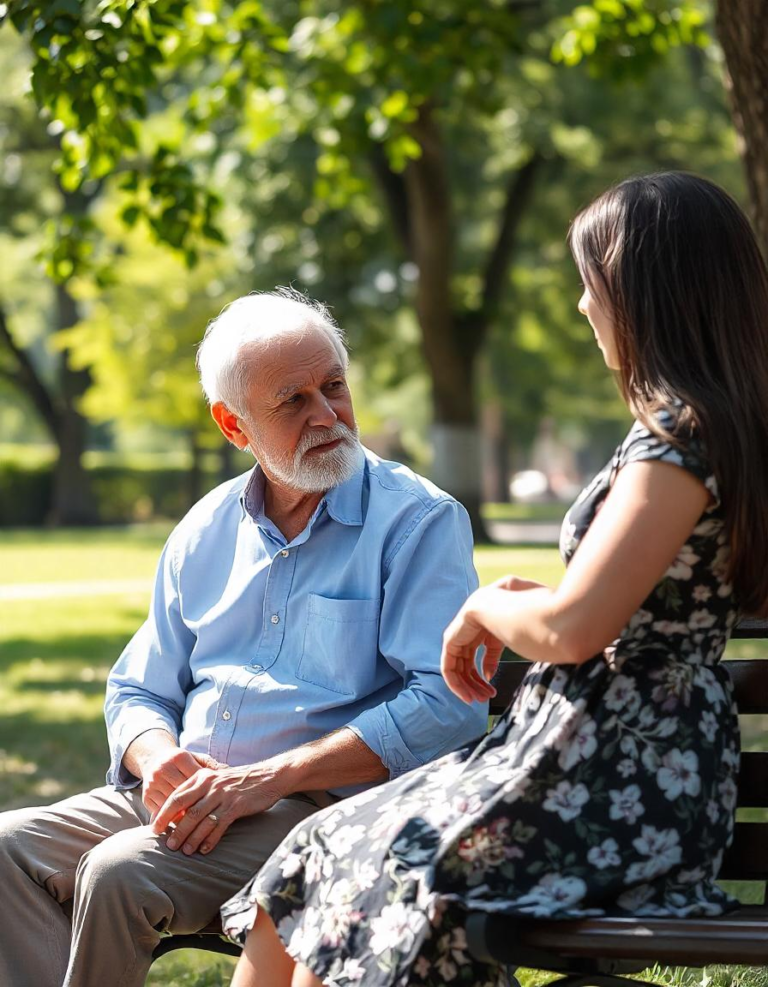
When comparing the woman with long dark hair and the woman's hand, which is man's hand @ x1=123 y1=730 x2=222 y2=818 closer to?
the woman with long dark hair

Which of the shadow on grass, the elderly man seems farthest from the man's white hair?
the shadow on grass

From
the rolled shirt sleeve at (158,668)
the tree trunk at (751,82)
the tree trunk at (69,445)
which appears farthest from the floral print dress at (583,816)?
the tree trunk at (69,445)

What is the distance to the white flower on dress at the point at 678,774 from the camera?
2.45 metres

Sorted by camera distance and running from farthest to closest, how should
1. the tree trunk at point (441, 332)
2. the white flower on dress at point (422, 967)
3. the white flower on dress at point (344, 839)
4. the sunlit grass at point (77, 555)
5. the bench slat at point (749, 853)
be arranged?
1. the tree trunk at point (441, 332)
2. the sunlit grass at point (77, 555)
3. the bench slat at point (749, 853)
4. the white flower on dress at point (344, 839)
5. the white flower on dress at point (422, 967)

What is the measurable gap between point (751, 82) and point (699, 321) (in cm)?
318

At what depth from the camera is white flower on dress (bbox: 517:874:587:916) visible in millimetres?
2387

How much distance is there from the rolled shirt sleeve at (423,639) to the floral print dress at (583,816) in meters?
0.42

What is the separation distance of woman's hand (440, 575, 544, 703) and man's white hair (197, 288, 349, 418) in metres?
0.86

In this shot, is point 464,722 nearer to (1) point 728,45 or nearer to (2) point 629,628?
(2) point 629,628

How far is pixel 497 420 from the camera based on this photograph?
164 ft

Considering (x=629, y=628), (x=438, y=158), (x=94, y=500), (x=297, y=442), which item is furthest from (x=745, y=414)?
(x=94, y=500)

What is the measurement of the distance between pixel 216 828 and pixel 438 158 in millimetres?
16302

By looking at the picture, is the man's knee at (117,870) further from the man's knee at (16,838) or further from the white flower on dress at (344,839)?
the white flower on dress at (344,839)

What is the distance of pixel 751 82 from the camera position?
17.5 feet
